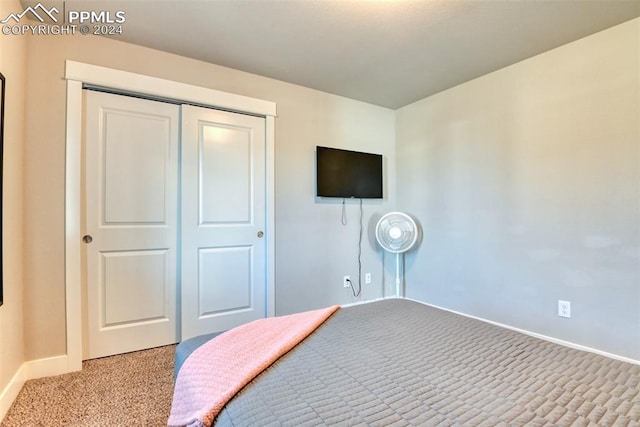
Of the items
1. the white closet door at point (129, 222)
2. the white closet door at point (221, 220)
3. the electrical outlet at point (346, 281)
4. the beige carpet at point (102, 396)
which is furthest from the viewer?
the electrical outlet at point (346, 281)

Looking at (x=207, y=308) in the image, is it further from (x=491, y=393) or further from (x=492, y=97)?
(x=492, y=97)

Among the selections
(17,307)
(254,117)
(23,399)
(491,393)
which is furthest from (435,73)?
(23,399)

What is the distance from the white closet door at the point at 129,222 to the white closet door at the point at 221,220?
0.40 feet

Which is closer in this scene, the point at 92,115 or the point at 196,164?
the point at 92,115

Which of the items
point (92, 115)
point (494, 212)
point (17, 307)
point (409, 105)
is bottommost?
point (17, 307)

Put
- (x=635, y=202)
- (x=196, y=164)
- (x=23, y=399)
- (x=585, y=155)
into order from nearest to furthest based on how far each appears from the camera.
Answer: (x=23, y=399)
(x=635, y=202)
(x=585, y=155)
(x=196, y=164)

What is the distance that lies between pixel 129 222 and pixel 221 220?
0.67m

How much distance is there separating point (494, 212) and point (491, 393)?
2091 mm

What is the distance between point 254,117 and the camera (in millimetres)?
2760

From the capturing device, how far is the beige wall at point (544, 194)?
1987 millimetres

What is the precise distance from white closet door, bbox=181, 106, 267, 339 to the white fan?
1239 millimetres

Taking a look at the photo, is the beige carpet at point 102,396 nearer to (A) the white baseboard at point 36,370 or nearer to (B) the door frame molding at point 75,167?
(A) the white baseboard at point 36,370

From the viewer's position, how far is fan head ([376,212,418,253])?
3.07m

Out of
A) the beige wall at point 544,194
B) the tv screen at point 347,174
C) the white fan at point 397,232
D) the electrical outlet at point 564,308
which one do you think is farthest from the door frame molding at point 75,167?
the electrical outlet at point 564,308
